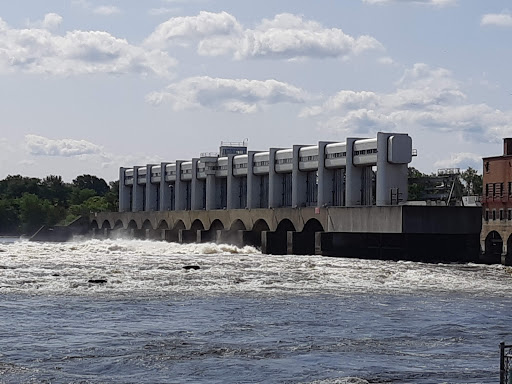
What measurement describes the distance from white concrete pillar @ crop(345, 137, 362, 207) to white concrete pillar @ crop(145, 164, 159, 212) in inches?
2198

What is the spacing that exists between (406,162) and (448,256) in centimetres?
981

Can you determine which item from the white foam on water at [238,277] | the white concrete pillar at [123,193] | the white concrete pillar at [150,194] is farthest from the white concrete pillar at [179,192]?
the white foam on water at [238,277]

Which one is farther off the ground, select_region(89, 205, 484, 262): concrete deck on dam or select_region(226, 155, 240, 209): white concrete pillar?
select_region(226, 155, 240, 209): white concrete pillar

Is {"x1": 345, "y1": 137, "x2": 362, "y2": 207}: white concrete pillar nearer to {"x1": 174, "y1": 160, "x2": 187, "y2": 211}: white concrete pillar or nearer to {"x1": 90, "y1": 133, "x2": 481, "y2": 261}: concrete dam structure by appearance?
{"x1": 90, "y1": 133, "x2": 481, "y2": 261}: concrete dam structure

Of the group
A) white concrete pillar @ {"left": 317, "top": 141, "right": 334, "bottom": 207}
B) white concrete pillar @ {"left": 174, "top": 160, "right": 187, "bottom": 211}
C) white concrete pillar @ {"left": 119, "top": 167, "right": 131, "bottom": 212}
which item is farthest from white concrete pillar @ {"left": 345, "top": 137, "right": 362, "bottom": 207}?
white concrete pillar @ {"left": 119, "top": 167, "right": 131, "bottom": 212}

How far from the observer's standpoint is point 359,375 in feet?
86.7

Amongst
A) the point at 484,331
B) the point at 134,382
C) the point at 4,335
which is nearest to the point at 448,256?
the point at 484,331

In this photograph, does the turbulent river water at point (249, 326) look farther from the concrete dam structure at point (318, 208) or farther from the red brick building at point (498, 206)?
the concrete dam structure at point (318, 208)

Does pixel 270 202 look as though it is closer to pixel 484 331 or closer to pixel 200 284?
pixel 200 284

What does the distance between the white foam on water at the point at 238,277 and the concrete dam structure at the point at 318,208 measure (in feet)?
22.3

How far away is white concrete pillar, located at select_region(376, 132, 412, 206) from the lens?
3617 inches

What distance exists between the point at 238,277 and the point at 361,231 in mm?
31129

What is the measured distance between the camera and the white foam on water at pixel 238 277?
5216cm

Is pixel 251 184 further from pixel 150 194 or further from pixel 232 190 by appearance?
pixel 150 194
